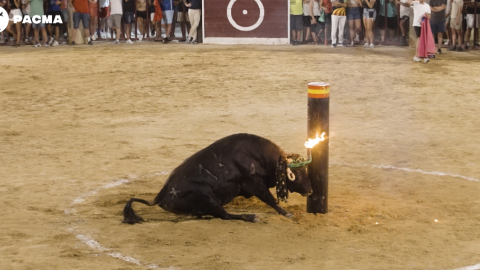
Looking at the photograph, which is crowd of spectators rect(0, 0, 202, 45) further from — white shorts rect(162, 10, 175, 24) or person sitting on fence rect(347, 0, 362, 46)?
person sitting on fence rect(347, 0, 362, 46)

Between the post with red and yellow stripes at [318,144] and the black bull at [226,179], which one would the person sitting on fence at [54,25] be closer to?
the black bull at [226,179]

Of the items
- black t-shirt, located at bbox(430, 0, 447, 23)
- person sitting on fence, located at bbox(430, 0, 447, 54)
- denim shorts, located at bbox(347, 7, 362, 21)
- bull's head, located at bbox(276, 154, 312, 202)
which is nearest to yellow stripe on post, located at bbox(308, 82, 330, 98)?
bull's head, located at bbox(276, 154, 312, 202)

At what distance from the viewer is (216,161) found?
270 inches

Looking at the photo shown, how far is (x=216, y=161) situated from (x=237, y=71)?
32.0 ft

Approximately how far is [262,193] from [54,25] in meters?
15.9

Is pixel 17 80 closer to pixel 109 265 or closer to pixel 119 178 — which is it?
pixel 119 178

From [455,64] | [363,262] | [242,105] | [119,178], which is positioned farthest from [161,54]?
[363,262]

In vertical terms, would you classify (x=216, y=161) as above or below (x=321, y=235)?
above

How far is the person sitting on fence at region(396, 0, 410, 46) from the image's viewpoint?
1964cm

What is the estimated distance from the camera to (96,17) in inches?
883

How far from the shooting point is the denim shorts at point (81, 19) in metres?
21.0

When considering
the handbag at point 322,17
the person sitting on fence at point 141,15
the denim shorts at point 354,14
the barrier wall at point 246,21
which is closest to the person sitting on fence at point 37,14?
the person sitting on fence at point 141,15

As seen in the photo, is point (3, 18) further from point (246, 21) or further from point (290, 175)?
point (290, 175)

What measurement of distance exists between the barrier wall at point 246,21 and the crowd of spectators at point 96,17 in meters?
0.44
